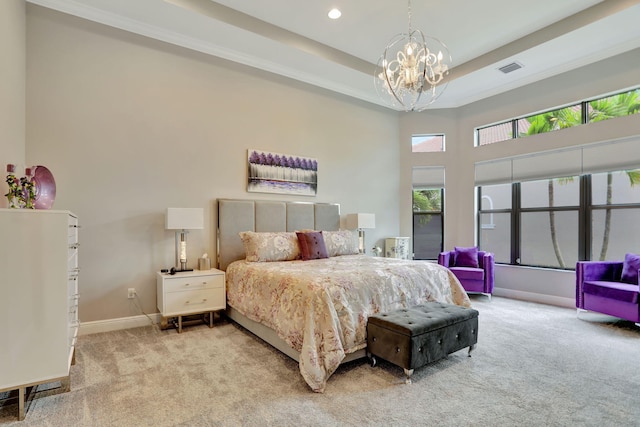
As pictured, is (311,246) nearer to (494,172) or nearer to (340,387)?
(340,387)

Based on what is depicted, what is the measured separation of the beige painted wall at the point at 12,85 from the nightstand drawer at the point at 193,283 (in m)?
1.59

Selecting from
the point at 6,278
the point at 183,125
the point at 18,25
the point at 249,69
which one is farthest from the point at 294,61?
the point at 6,278

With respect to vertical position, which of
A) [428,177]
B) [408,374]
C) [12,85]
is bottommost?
[408,374]

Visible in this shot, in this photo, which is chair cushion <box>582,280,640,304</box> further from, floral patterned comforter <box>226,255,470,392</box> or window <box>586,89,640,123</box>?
window <box>586,89,640,123</box>

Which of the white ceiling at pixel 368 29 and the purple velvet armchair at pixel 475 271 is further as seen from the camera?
the purple velvet armchair at pixel 475 271

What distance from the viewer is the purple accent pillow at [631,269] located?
3971 mm


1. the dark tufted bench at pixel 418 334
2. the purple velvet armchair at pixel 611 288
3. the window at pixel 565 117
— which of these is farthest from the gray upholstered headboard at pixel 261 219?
the purple velvet armchair at pixel 611 288

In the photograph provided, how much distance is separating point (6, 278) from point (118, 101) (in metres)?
2.48

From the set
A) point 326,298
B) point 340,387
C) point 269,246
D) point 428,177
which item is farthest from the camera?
point 428,177

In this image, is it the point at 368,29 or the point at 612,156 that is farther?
the point at 612,156

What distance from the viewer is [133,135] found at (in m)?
3.87

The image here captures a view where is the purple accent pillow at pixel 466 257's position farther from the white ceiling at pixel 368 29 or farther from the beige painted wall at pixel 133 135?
the beige painted wall at pixel 133 135

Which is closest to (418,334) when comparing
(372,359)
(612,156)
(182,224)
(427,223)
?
(372,359)

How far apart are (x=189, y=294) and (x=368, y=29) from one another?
409 cm
